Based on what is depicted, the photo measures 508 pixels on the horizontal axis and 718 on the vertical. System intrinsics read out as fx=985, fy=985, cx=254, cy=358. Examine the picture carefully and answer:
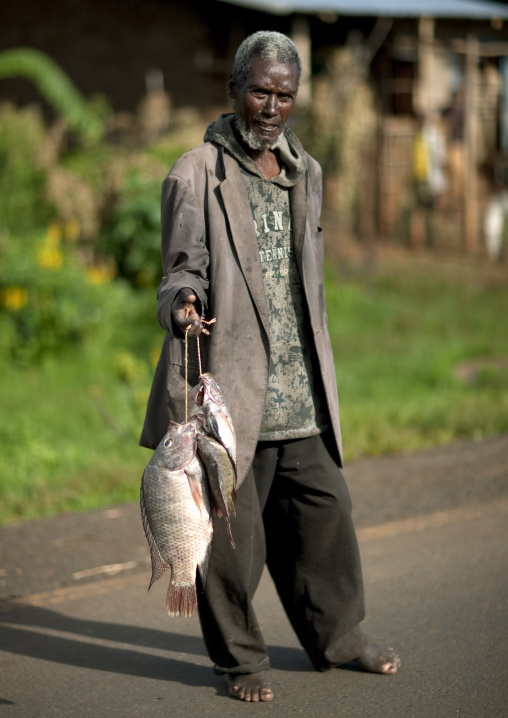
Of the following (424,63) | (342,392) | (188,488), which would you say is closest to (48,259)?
(342,392)

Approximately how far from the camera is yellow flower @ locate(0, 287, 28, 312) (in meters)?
8.42

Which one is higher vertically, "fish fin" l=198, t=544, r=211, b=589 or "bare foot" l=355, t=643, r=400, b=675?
"fish fin" l=198, t=544, r=211, b=589

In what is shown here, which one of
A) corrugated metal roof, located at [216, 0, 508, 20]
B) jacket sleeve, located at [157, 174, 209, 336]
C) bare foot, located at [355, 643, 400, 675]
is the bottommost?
bare foot, located at [355, 643, 400, 675]

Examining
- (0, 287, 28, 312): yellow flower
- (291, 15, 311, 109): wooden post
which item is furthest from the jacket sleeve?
(291, 15, 311, 109): wooden post

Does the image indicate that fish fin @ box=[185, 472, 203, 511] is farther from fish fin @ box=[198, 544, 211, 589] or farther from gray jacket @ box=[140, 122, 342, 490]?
gray jacket @ box=[140, 122, 342, 490]

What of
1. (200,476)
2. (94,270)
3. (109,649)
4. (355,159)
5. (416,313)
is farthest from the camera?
(355,159)

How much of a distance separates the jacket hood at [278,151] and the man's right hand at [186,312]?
54 cm

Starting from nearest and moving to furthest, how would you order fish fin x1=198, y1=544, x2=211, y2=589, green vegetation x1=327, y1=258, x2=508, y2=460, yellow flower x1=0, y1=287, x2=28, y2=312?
fish fin x1=198, y1=544, x2=211, y2=589 → green vegetation x1=327, y1=258, x2=508, y2=460 → yellow flower x1=0, y1=287, x2=28, y2=312

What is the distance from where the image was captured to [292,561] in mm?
3398

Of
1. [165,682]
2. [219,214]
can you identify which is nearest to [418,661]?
[165,682]

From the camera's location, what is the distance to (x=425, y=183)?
46.1 feet

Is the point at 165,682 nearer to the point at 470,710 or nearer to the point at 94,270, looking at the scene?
the point at 470,710

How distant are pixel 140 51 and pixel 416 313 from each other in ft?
19.4

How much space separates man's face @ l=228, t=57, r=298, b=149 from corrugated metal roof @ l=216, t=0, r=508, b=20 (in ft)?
32.3
